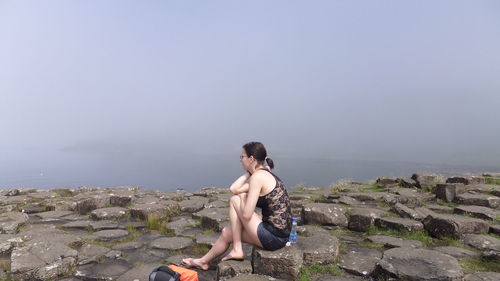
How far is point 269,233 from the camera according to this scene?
434 centimetres

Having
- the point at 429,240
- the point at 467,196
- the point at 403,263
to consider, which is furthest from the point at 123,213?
the point at 467,196

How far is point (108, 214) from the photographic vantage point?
7668 millimetres

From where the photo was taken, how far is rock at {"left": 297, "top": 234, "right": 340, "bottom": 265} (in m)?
4.59

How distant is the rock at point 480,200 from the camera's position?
8289 mm

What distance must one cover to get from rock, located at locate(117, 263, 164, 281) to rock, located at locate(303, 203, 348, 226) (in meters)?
3.57

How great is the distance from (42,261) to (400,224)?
652 centimetres

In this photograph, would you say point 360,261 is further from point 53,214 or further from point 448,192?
point 53,214

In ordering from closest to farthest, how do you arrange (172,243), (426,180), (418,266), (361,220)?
(418,266) → (172,243) → (361,220) → (426,180)

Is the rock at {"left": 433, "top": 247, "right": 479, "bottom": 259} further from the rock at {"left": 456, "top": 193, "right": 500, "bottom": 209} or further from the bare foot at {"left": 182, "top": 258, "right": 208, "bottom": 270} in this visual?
the bare foot at {"left": 182, "top": 258, "right": 208, "bottom": 270}

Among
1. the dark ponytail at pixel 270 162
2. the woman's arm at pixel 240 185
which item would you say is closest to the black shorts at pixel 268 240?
the woman's arm at pixel 240 185

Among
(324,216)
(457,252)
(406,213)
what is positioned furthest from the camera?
(406,213)

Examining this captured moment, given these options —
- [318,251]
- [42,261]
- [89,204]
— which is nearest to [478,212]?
[318,251]

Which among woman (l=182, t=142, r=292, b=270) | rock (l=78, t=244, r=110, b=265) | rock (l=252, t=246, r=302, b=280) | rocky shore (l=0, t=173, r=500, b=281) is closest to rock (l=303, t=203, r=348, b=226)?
rocky shore (l=0, t=173, r=500, b=281)

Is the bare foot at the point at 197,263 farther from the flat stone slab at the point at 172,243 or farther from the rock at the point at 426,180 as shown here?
the rock at the point at 426,180
